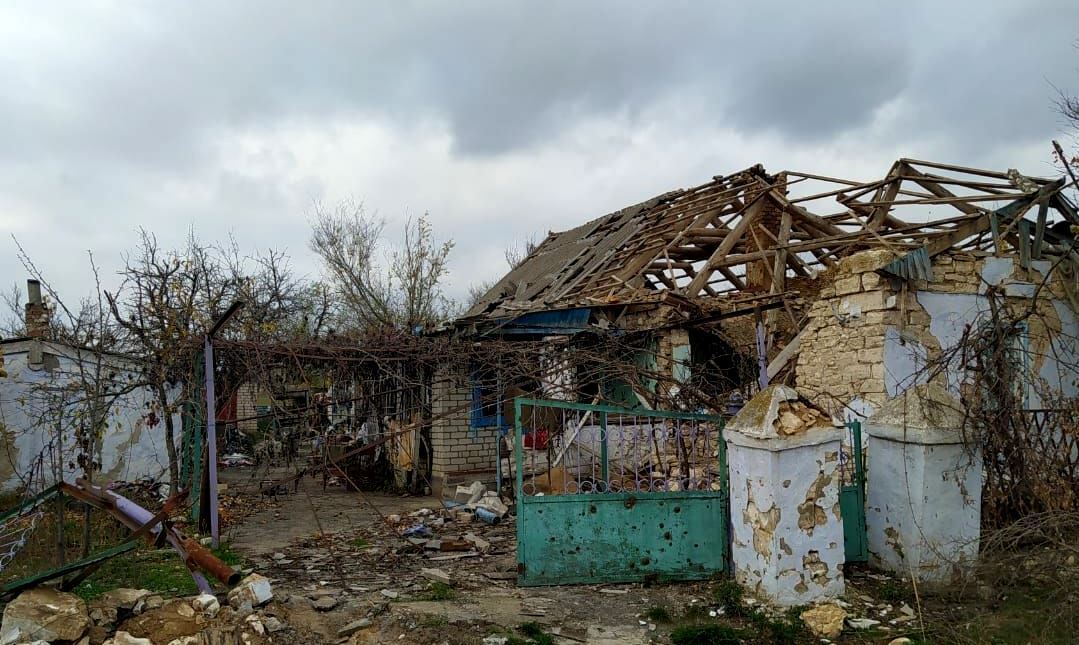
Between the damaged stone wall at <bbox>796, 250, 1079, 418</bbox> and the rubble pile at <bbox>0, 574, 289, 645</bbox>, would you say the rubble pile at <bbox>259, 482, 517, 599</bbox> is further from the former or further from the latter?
the damaged stone wall at <bbox>796, 250, 1079, 418</bbox>

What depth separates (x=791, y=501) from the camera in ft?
17.9

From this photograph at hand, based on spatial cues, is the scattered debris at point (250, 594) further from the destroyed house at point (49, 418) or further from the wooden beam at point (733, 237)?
the destroyed house at point (49, 418)

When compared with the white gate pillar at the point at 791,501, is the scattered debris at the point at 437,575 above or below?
below

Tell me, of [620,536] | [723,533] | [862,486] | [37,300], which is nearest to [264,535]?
[620,536]

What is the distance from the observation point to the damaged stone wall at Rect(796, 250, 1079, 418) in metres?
8.14

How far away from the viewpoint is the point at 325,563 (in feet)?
23.4

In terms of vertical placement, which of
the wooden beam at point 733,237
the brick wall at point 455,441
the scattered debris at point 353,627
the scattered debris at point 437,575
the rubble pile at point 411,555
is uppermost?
the wooden beam at point 733,237

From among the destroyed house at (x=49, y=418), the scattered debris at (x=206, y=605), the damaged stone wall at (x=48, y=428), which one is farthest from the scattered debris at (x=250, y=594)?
the damaged stone wall at (x=48, y=428)

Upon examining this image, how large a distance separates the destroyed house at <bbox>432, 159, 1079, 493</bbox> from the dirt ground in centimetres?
172

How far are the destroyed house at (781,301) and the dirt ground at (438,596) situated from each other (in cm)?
172

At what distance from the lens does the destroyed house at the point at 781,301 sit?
8.24 m

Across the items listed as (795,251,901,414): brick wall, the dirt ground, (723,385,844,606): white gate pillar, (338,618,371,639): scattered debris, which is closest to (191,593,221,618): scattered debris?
the dirt ground

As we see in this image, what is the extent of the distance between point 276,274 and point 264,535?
45.3 feet

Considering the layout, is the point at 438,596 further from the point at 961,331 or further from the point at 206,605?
the point at 961,331
